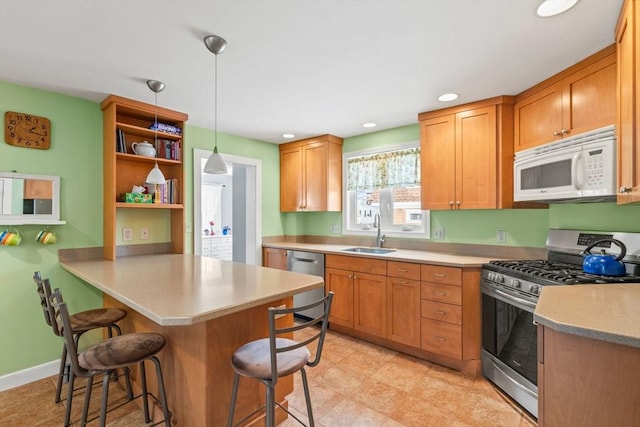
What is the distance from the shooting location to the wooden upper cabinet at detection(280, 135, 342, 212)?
390 cm

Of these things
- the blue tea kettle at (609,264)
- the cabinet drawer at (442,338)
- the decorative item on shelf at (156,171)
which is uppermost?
the decorative item on shelf at (156,171)

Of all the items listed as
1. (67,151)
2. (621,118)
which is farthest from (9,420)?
(621,118)

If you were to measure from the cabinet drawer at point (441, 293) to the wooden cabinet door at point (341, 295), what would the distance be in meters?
0.79

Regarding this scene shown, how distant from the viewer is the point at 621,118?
5.29ft

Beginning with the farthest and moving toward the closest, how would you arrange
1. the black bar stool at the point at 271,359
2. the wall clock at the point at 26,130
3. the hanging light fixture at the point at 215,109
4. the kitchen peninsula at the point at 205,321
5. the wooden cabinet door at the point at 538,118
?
the wall clock at the point at 26,130 → the wooden cabinet door at the point at 538,118 → the hanging light fixture at the point at 215,109 → the kitchen peninsula at the point at 205,321 → the black bar stool at the point at 271,359

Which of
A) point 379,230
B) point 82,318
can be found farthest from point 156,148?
point 379,230

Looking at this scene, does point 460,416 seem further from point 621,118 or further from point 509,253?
point 621,118

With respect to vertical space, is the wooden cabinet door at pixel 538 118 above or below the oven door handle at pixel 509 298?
above

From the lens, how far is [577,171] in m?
1.92

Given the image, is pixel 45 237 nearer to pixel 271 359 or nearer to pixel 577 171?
pixel 271 359

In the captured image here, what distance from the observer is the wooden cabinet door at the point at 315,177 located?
12.8 ft

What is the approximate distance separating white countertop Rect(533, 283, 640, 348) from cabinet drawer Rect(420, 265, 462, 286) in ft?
3.05

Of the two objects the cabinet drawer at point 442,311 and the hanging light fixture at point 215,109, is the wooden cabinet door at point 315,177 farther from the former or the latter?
the cabinet drawer at point 442,311

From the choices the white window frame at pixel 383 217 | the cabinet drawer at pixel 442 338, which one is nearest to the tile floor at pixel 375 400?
the cabinet drawer at pixel 442 338
